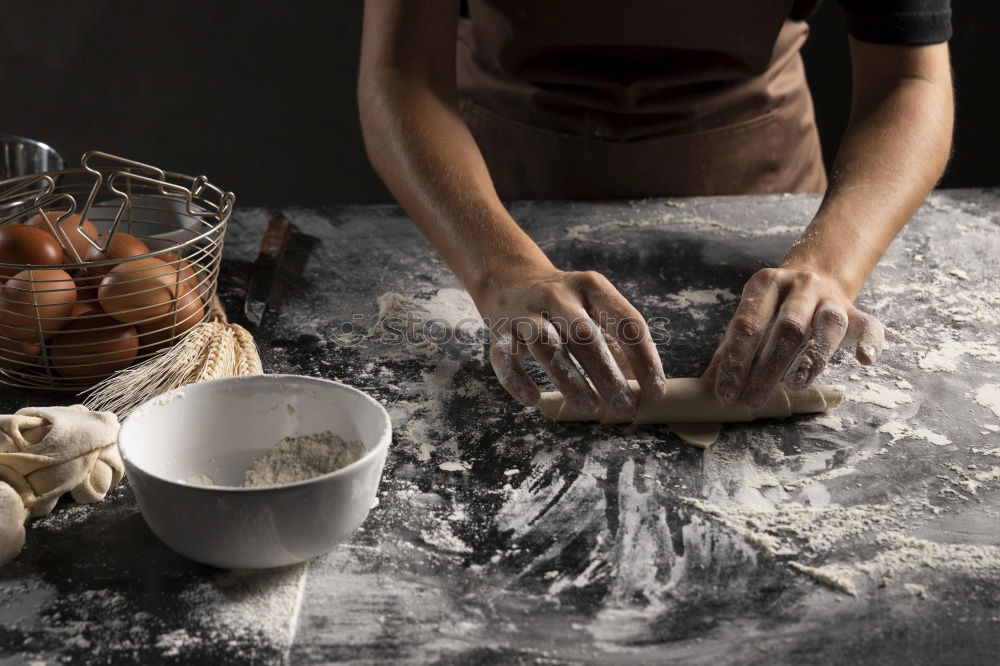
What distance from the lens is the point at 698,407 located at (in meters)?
1.15

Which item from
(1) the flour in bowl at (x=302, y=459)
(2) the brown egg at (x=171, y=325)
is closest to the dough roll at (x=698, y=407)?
(1) the flour in bowl at (x=302, y=459)

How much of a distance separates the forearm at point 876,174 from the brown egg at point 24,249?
1020mm

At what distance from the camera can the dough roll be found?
1.15 meters

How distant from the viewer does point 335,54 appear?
10.4ft

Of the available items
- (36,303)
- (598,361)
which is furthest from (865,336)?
(36,303)

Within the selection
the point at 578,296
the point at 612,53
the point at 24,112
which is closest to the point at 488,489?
the point at 578,296

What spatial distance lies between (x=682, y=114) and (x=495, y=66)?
1.33 feet

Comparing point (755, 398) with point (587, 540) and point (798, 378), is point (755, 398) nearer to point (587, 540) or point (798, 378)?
point (798, 378)

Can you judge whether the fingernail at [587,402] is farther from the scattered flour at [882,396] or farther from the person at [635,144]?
the scattered flour at [882,396]

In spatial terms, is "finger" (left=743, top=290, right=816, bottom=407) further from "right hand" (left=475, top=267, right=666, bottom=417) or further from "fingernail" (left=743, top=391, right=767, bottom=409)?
"right hand" (left=475, top=267, right=666, bottom=417)

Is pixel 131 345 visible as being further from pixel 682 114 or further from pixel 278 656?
pixel 682 114

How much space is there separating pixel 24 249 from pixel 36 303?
80mm

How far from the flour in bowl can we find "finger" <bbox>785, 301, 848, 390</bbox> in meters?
0.57

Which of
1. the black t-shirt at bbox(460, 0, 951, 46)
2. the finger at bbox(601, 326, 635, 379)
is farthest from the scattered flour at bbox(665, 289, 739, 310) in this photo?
the black t-shirt at bbox(460, 0, 951, 46)
